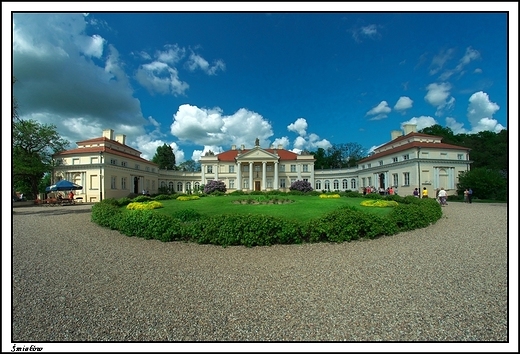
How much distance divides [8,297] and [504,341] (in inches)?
281

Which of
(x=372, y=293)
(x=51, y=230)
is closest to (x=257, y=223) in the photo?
(x=372, y=293)

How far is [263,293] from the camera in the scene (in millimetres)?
4055

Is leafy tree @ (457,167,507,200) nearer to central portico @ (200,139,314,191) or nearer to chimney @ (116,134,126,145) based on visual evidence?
central portico @ (200,139,314,191)

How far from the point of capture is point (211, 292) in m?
4.14

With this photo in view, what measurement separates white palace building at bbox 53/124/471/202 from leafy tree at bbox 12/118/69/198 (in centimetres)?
179

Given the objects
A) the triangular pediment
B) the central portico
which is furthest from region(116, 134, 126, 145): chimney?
the triangular pediment

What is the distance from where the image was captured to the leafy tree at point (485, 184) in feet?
88.9

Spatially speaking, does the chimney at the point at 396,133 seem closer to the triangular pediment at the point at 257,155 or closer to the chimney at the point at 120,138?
the triangular pediment at the point at 257,155

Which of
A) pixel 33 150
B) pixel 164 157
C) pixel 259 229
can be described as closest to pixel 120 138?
pixel 33 150

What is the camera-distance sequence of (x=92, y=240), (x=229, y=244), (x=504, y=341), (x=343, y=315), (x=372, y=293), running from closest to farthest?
(x=504, y=341)
(x=343, y=315)
(x=372, y=293)
(x=229, y=244)
(x=92, y=240)

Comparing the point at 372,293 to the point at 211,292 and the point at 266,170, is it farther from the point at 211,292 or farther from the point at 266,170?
the point at 266,170

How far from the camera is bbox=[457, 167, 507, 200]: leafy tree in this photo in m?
27.1

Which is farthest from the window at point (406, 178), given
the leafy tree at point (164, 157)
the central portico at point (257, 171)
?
the leafy tree at point (164, 157)

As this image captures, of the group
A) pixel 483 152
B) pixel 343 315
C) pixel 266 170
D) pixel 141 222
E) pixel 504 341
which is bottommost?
pixel 504 341
